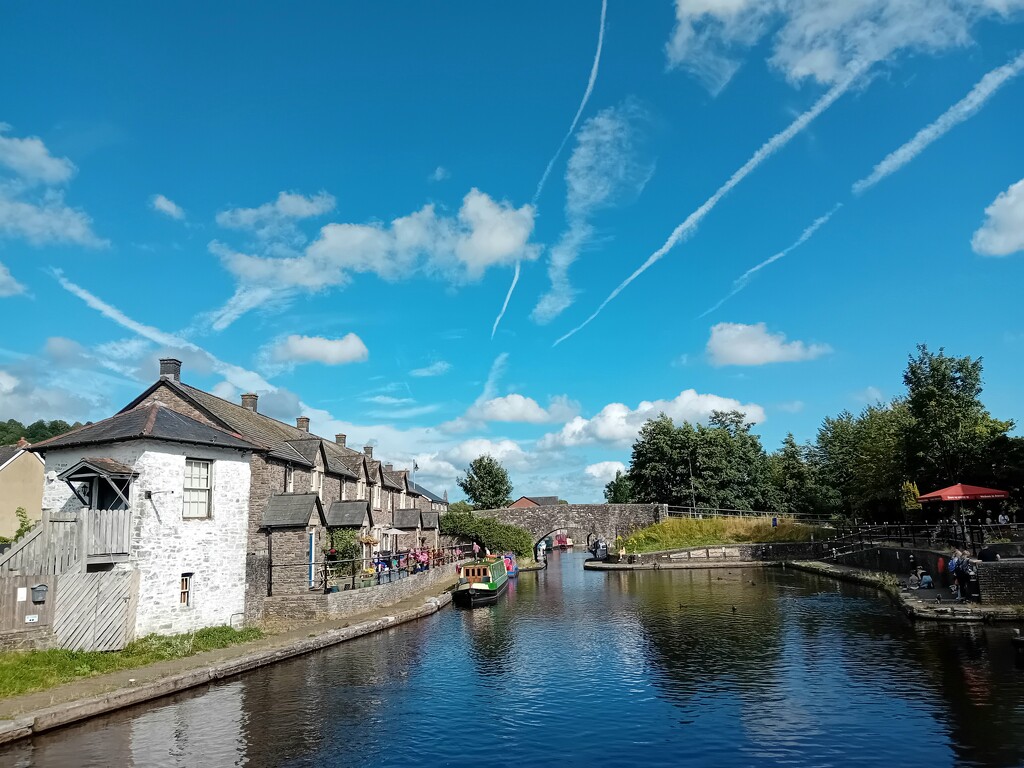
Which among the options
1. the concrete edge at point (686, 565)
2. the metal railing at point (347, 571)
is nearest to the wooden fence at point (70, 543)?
the metal railing at point (347, 571)

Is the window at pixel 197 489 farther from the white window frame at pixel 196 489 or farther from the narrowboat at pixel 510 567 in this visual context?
the narrowboat at pixel 510 567

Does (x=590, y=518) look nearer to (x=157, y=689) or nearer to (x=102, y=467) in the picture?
(x=102, y=467)

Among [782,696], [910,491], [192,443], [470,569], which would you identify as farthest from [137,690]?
[910,491]

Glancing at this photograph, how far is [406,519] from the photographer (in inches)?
1877

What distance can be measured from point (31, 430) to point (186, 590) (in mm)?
99251

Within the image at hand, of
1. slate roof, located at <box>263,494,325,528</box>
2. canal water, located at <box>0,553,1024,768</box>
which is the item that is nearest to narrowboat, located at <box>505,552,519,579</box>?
canal water, located at <box>0,553,1024,768</box>

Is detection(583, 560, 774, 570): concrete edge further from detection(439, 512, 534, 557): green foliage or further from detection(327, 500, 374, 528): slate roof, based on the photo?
detection(327, 500, 374, 528): slate roof

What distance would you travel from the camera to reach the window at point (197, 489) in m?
21.5

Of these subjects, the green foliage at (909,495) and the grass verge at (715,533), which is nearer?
the green foliage at (909,495)

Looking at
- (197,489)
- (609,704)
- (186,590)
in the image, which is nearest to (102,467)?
(197,489)

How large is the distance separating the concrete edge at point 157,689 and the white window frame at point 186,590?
3.08m

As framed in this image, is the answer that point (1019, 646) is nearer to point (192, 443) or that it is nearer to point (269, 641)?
point (269, 641)

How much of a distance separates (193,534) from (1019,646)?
24186mm

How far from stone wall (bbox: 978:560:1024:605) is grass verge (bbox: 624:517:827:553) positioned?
30659 millimetres
